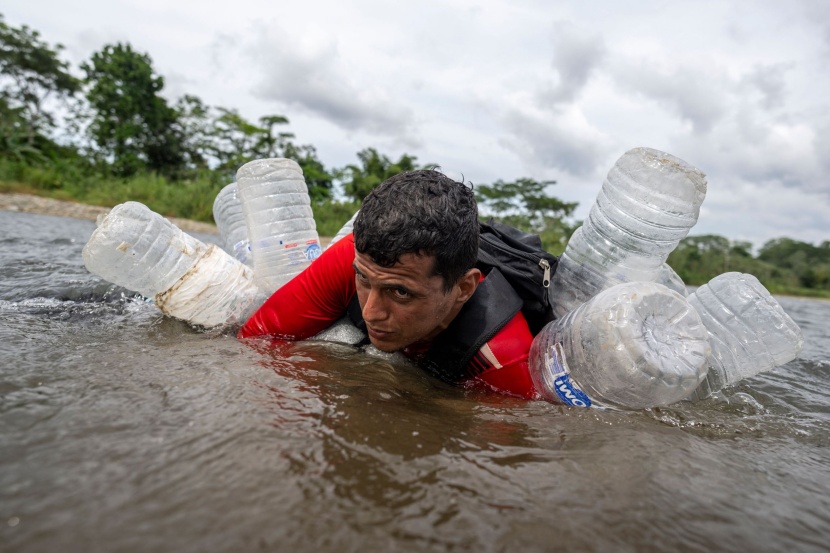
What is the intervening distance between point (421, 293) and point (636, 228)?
1.59 m

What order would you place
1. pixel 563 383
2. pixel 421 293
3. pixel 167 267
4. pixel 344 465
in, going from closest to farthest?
pixel 344 465
pixel 421 293
pixel 563 383
pixel 167 267

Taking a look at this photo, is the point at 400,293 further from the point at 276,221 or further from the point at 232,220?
the point at 232,220

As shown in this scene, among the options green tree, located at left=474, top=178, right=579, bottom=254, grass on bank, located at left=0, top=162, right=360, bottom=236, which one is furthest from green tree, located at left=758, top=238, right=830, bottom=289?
grass on bank, located at left=0, top=162, right=360, bottom=236

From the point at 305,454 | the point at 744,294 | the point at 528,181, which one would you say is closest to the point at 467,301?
the point at 305,454

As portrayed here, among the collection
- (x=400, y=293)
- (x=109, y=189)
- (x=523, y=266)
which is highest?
(x=523, y=266)

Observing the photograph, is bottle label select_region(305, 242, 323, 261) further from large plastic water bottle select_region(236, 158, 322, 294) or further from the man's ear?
the man's ear

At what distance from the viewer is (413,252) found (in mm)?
2131

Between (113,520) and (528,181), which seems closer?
(113,520)

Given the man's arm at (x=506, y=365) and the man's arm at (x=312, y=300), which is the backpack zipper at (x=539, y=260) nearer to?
the man's arm at (x=506, y=365)

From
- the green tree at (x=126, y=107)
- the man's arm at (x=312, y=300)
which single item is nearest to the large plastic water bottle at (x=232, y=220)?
the man's arm at (x=312, y=300)

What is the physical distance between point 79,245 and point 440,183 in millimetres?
8248

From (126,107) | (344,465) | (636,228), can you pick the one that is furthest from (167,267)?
(126,107)

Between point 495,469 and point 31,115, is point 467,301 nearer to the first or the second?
point 495,469

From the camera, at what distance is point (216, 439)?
4.33 feet
